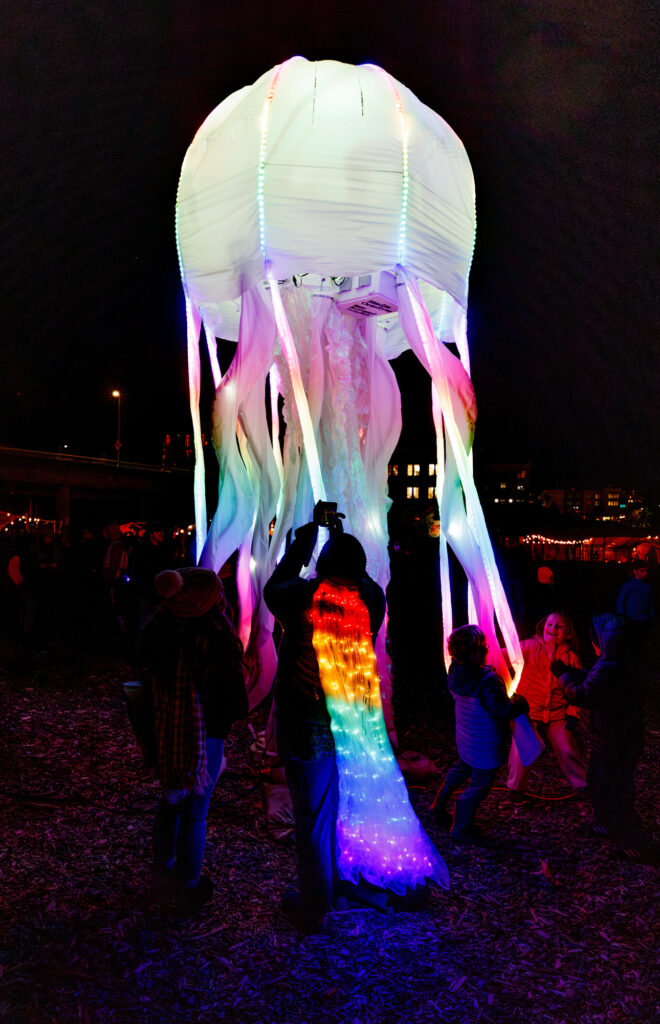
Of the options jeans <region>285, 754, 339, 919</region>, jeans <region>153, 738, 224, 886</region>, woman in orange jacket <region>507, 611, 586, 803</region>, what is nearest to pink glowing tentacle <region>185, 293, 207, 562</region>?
jeans <region>153, 738, 224, 886</region>

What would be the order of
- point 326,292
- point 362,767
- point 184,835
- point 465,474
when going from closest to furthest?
1. point 184,835
2. point 362,767
3. point 465,474
4. point 326,292

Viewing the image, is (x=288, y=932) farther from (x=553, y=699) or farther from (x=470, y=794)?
(x=553, y=699)

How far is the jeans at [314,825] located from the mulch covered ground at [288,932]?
0.60 feet

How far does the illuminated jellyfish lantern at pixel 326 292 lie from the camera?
4031mm

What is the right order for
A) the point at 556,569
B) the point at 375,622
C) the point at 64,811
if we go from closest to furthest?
the point at 375,622 < the point at 64,811 < the point at 556,569

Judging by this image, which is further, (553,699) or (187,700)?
(553,699)

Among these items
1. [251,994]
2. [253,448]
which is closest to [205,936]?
[251,994]

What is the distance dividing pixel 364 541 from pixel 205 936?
2.61 metres

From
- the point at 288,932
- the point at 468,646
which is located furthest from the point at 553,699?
the point at 288,932

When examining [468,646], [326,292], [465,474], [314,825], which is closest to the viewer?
[314,825]

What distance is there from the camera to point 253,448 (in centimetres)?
482

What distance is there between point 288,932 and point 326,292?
3.91 metres

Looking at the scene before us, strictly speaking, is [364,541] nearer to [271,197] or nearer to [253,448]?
[253,448]

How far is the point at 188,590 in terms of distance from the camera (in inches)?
123
